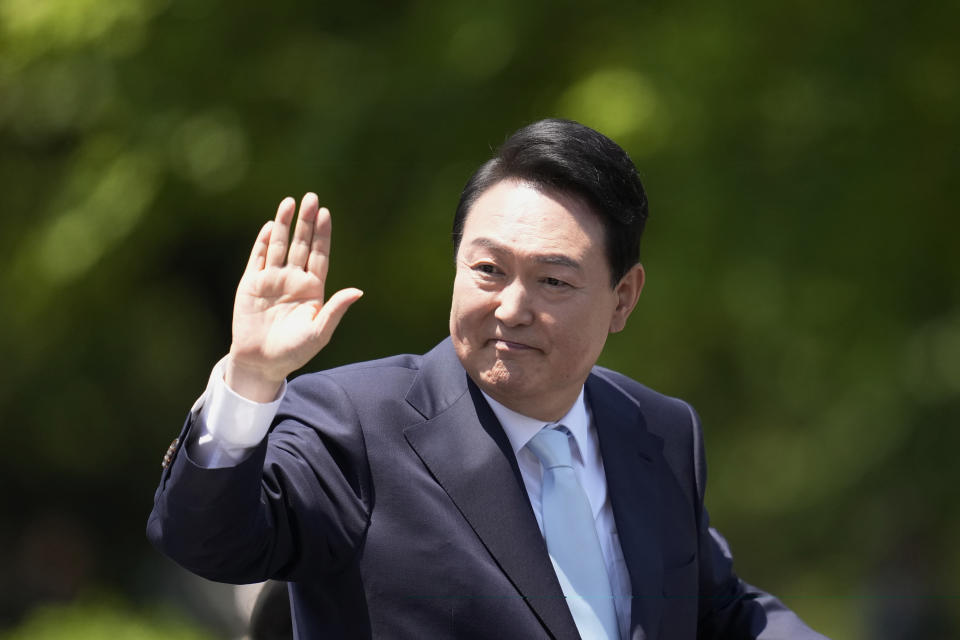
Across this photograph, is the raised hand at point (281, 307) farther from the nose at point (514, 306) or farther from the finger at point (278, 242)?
the nose at point (514, 306)

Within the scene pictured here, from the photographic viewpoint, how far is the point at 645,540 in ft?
8.35

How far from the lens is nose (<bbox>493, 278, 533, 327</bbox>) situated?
7.62 feet

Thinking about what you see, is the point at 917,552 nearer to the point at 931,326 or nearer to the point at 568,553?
the point at 931,326

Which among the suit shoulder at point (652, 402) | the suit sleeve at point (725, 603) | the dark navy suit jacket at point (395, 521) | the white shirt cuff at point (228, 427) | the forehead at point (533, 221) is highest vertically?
the forehead at point (533, 221)

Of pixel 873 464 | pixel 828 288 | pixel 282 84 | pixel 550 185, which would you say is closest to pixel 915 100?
pixel 828 288

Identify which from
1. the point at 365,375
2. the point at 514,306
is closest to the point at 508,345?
the point at 514,306

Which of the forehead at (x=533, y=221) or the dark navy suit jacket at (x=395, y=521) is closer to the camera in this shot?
the dark navy suit jacket at (x=395, y=521)

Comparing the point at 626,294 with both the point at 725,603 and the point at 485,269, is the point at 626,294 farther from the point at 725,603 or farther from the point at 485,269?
the point at 725,603

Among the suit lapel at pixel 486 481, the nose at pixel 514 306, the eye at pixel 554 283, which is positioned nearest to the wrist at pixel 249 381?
the suit lapel at pixel 486 481

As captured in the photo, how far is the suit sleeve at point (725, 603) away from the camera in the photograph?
2.71 m

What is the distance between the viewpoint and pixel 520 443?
98.3 inches

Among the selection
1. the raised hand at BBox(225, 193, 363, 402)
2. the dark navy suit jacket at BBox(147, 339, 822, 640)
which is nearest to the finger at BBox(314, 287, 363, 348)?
the raised hand at BBox(225, 193, 363, 402)

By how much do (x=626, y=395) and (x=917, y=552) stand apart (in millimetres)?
5499

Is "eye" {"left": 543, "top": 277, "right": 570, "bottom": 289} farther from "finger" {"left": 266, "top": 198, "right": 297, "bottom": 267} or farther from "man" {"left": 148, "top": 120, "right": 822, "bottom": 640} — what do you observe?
"finger" {"left": 266, "top": 198, "right": 297, "bottom": 267}
